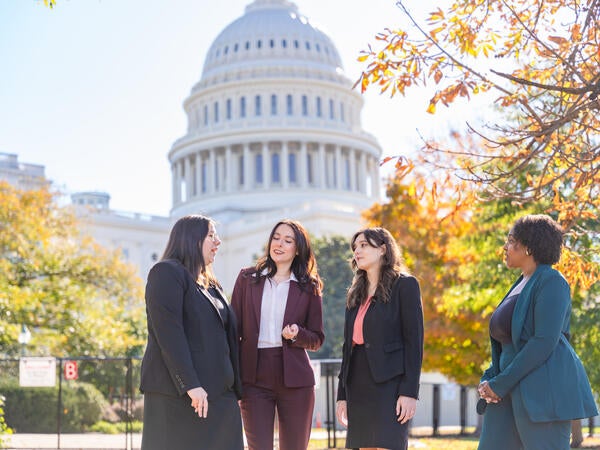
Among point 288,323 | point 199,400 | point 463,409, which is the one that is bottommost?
point 463,409

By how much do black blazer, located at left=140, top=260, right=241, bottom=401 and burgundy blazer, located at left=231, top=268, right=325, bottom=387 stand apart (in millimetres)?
449

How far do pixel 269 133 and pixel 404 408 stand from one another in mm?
89030

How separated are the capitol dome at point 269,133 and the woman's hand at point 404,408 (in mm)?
82358

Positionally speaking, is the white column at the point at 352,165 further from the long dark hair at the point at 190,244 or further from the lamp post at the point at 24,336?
the long dark hair at the point at 190,244

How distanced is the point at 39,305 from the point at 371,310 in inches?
658

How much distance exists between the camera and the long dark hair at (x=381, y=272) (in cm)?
658

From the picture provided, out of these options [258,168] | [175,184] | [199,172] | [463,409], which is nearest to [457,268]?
[463,409]

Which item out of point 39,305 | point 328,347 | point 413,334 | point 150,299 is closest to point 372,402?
point 413,334

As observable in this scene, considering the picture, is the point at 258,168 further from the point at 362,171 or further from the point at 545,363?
the point at 545,363

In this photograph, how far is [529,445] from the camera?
561 cm

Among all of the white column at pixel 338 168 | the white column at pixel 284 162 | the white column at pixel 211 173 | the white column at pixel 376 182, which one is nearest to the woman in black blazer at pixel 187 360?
the white column at pixel 284 162

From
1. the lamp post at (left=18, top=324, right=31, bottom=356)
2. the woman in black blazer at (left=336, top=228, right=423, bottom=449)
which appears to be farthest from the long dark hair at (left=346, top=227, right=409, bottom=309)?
the lamp post at (left=18, top=324, right=31, bottom=356)

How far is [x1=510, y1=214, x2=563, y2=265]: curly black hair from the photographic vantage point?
5.93 m

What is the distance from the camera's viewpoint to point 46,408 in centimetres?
2042
